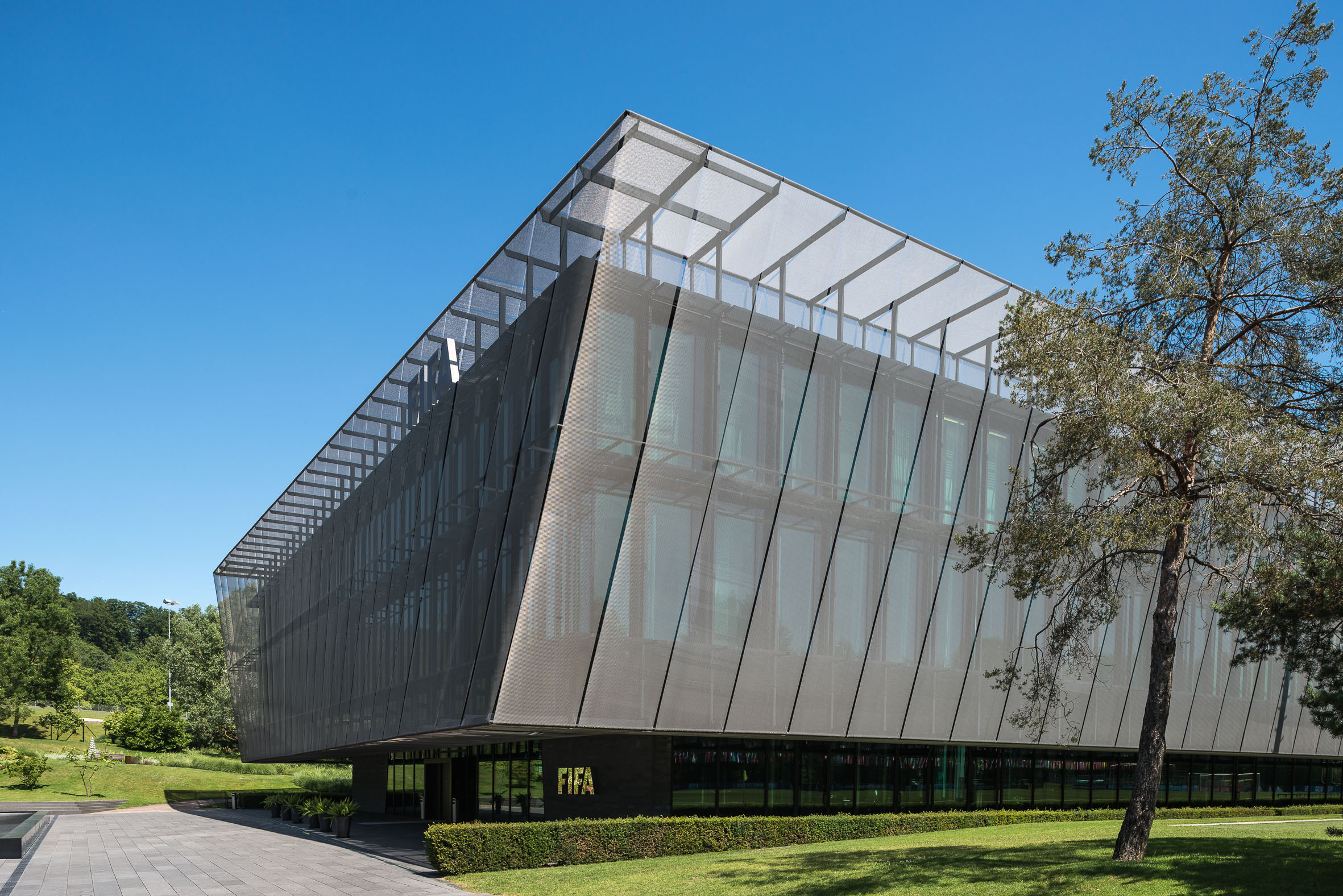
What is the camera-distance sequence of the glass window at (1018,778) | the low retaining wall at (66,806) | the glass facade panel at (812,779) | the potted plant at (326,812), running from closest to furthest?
the glass facade panel at (812,779) < the glass window at (1018,778) < the potted plant at (326,812) < the low retaining wall at (66,806)

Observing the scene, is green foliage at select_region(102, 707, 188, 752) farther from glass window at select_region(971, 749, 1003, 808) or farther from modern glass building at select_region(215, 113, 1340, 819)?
glass window at select_region(971, 749, 1003, 808)

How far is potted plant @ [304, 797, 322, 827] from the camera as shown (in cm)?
3391

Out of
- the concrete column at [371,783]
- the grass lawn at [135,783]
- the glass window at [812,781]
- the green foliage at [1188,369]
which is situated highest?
the green foliage at [1188,369]

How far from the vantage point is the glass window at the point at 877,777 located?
26.1 metres

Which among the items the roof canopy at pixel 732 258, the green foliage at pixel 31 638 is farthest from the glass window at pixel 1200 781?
the green foliage at pixel 31 638

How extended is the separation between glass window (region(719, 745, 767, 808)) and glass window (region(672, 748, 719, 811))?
28 cm

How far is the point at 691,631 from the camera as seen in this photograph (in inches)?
796

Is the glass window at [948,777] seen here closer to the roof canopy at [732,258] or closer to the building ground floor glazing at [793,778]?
the building ground floor glazing at [793,778]

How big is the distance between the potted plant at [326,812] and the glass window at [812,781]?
16921 mm

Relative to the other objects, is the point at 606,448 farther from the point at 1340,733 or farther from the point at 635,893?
the point at 1340,733

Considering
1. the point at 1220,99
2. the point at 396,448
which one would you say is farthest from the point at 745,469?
the point at 396,448

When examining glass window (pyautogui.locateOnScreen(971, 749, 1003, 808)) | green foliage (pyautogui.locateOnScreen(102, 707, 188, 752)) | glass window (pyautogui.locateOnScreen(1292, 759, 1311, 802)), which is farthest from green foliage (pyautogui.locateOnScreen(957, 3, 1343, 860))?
green foliage (pyautogui.locateOnScreen(102, 707, 188, 752))

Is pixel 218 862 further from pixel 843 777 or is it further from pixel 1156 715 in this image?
pixel 1156 715

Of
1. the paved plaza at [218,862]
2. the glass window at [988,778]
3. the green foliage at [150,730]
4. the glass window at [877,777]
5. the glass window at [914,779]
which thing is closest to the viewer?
the paved plaza at [218,862]
